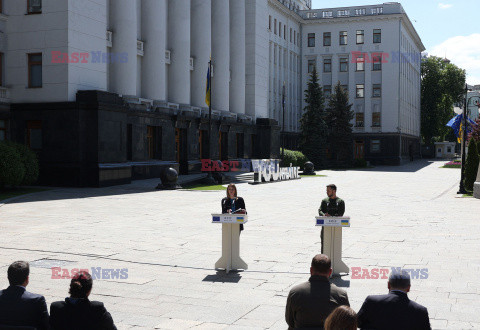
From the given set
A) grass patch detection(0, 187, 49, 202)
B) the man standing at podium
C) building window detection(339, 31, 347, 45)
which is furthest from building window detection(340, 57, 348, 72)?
the man standing at podium

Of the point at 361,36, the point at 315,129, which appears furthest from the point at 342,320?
the point at 361,36

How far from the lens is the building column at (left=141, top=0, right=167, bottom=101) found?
1550 inches

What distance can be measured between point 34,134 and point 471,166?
22.3 meters

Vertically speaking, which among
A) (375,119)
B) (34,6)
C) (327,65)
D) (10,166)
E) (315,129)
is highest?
(327,65)

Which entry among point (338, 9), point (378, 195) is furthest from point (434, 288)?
point (338, 9)

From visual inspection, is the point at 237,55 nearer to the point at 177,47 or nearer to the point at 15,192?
the point at 177,47

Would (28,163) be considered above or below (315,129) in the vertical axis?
below

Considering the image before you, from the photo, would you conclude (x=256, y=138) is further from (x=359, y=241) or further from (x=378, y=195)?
(x=359, y=241)

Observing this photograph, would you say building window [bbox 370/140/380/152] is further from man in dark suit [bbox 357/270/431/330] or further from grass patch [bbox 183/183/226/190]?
man in dark suit [bbox 357/270/431/330]

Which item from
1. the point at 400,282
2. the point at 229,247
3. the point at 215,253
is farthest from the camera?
the point at 215,253

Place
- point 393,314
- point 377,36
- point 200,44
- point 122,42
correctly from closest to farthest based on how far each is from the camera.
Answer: point 393,314 → point 122,42 → point 200,44 → point 377,36

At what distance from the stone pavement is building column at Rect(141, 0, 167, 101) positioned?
17.4 metres

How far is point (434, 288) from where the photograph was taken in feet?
29.6

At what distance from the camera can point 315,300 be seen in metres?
5.11
